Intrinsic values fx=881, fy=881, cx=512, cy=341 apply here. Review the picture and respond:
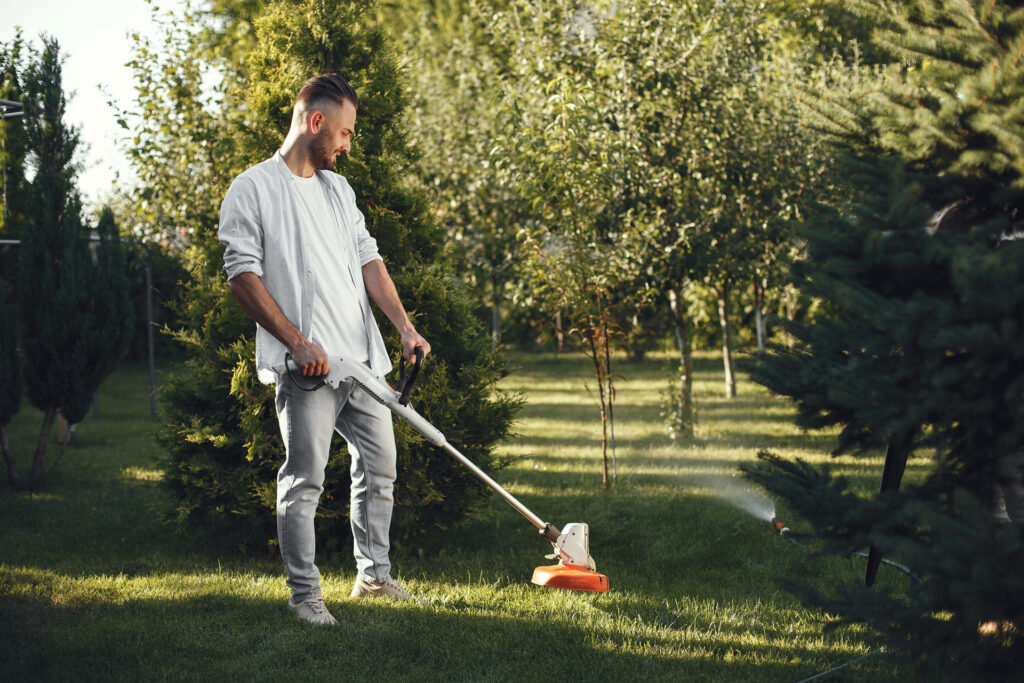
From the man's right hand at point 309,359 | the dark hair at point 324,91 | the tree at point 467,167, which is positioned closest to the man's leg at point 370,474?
the man's right hand at point 309,359

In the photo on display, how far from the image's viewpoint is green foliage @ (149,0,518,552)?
4695 millimetres

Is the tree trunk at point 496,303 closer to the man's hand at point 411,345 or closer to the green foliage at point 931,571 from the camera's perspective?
the man's hand at point 411,345

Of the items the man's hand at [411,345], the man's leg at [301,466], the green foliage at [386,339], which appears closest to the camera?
the man's leg at [301,466]

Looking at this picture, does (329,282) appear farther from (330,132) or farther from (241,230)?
(330,132)

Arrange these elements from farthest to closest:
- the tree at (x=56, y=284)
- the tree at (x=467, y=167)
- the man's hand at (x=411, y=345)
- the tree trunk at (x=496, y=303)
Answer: the tree at (x=467, y=167) → the tree at (x=56, y=284) → the tree trunk at (x=496, y=303) → the man's hand at (x=411, y=345)

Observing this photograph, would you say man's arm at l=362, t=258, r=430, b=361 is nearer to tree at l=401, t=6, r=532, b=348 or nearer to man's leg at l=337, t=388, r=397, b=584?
man's leg at l=337, t=388, r=397, b=584

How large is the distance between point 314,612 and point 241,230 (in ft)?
5.29

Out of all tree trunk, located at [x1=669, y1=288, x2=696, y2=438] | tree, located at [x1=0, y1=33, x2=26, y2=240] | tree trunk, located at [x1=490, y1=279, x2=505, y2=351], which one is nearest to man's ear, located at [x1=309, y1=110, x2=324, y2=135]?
tree trunk, located at [x1=490, y1=279, x2=505, y2=351]

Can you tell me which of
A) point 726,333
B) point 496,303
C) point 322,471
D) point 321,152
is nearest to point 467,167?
point 726,333

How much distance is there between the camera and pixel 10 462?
22.2 feet

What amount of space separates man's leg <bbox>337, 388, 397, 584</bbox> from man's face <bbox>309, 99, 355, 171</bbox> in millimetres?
1007

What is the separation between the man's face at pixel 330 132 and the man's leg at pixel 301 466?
959mm

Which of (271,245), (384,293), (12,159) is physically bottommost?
(384,293)

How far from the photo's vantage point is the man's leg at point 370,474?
3.84 m
